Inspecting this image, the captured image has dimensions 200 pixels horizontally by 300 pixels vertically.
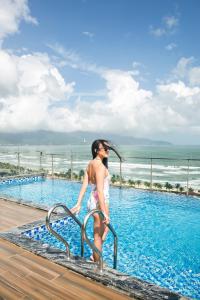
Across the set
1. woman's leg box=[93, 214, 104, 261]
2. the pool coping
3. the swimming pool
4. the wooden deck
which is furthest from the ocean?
the wooden deck

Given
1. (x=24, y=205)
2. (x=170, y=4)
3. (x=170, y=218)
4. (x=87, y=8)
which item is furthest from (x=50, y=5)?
(x=170, y=218)

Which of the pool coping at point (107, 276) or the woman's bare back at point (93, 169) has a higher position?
the woman's bare back at point (93, 169)

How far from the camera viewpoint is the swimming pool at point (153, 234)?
4148 mm

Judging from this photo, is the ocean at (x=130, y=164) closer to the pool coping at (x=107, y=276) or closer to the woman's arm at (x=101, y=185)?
the woman's arm at (x=101, y=185)

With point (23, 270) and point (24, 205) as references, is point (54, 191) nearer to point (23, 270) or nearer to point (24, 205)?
point (24, 205)

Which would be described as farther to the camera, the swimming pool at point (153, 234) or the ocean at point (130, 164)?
the ocean at point (130, 164)

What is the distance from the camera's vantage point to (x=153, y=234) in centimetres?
593

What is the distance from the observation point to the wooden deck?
7.75ft

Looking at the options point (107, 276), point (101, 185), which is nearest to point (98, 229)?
point (101, 185)

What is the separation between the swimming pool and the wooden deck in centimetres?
174

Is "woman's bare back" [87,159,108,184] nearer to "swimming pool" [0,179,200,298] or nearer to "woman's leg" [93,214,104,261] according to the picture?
"woman's leg" [93,214,104,261]

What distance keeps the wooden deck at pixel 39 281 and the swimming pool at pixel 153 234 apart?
1.74 meters

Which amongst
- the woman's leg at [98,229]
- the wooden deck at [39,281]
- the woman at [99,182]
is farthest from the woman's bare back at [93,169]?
the wooden deck at [39,281]

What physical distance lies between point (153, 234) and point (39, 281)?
3860 mm
